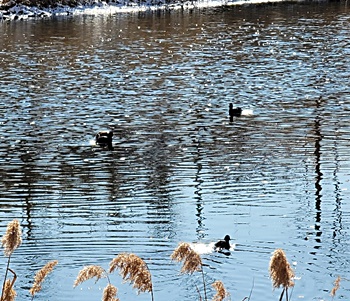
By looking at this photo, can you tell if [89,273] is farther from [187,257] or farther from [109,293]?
[187,257]

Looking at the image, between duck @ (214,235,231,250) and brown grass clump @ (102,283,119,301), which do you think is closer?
brown grass clump @ (102,283,119,301)

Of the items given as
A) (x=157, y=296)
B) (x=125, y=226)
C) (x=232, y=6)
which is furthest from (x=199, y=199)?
(x=232, y=6)

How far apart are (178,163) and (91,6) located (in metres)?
44.7

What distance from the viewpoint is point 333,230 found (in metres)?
12.4

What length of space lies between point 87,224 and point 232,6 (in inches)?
2016

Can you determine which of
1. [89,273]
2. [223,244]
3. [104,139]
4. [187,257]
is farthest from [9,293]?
[104,139]

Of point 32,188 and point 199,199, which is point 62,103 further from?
point 199,199

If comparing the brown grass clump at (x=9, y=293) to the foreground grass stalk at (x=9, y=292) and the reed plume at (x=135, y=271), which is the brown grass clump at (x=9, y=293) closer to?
the foreground grass stalk at (x=9, y=292)

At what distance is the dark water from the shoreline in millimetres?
18669

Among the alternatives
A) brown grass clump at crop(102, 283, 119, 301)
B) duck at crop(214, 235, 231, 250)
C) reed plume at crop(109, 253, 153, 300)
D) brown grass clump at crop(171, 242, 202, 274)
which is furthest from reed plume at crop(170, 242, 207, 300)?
duck at crop(214, 235, 231, 250)

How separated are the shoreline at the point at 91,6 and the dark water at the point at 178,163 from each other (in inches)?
735

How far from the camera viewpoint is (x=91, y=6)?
5984 centimetres

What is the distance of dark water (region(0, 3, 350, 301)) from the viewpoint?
36.9 ft

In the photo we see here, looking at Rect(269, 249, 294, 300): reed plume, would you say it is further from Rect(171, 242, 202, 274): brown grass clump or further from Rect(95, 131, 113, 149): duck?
Rect(95, 131, 113, 149): duck
